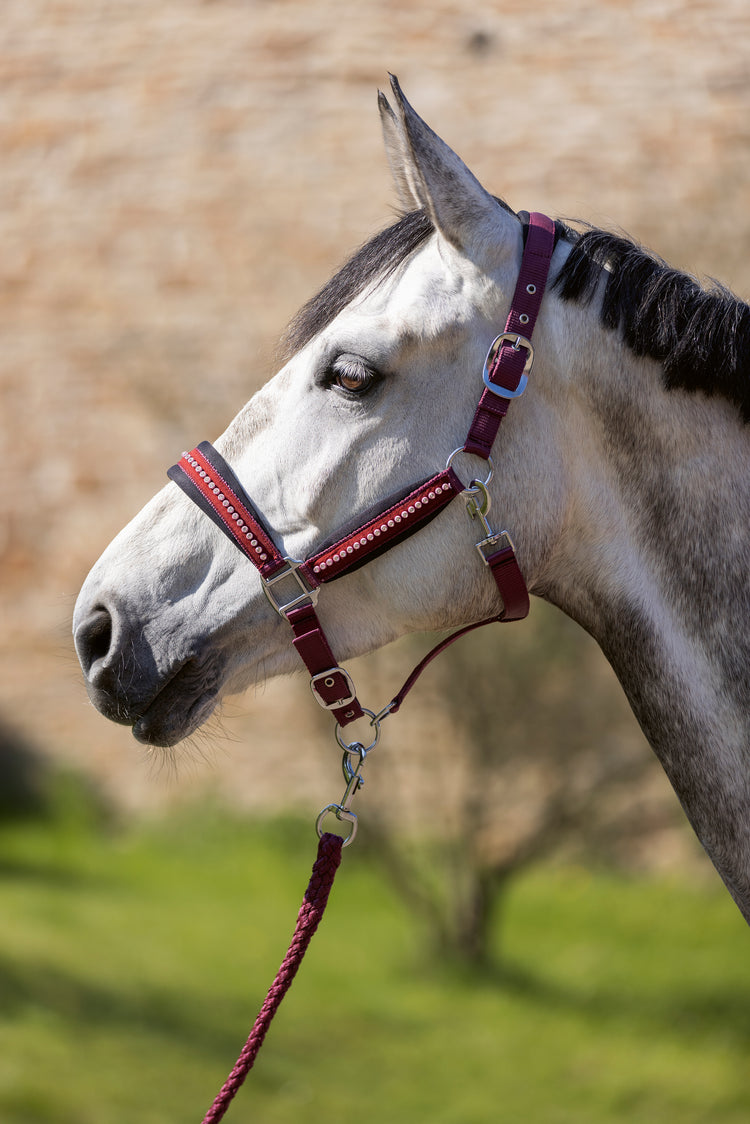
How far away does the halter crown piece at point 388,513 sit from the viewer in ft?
5.58

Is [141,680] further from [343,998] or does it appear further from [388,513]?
[343,998]

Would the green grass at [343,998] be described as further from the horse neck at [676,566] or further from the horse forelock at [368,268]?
the horse forelock at [368,268]

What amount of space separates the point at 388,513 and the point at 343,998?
4074 millimetres

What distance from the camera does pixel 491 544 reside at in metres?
1.73

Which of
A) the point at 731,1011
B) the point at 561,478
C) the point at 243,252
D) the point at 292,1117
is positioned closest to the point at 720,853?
Answer: the point at 561,478

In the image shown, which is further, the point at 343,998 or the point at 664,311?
the point at 343,998

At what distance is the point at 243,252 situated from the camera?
6.73 m

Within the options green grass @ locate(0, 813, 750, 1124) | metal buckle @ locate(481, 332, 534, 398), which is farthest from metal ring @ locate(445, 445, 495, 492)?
green grass @ locate(0, 813, 750, 1124)

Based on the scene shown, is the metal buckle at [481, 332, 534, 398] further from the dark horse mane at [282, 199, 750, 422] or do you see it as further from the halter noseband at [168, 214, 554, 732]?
the dark horse mane at [282, 199, 750, 422]

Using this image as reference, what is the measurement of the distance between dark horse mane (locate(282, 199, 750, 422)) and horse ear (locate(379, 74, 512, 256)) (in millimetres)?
134

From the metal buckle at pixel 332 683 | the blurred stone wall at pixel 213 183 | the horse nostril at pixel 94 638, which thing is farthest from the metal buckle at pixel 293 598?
the blurred stone wall at pixel 213 183

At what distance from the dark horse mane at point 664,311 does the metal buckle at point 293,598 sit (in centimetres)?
50

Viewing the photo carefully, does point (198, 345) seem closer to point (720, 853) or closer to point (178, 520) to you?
point (178, 520)

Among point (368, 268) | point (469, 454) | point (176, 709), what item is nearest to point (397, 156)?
point (368, 268)
